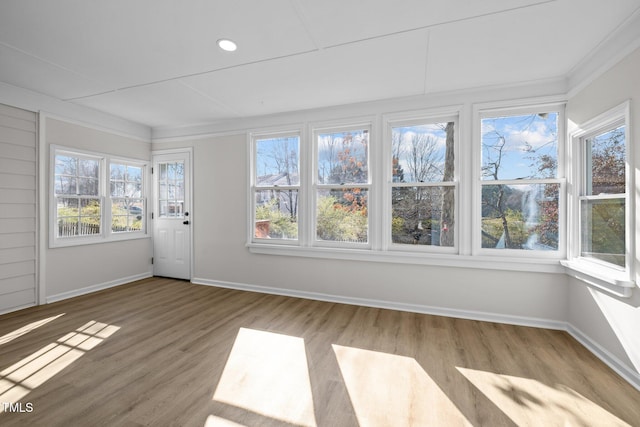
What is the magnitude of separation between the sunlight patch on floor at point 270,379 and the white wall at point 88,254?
2834 mm

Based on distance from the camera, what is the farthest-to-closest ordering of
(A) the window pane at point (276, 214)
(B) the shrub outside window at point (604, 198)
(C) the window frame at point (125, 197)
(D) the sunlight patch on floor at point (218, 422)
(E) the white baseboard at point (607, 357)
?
(C) the window frame at point (125, 197) → (A) the window pane at point (276, 214) → (B) the shrub outside window at point (604, 198) → (E) the white baseboard at point (607, 357) → (D) the sunlight patch on floor at point (218, 422)

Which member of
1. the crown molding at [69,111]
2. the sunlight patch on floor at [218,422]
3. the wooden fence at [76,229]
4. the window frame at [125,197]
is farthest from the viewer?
the window frame at [125,197]

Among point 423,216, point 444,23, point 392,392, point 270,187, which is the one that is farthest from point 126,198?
point 444,23

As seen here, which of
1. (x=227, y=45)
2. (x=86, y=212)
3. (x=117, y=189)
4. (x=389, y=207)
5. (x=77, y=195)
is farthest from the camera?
(x=117, y=189)

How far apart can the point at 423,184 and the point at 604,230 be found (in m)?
1.63

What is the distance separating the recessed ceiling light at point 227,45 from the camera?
229 cm

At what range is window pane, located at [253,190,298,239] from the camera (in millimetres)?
4039

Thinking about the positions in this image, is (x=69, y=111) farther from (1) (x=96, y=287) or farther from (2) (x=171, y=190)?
(1) (x=96, y=287)

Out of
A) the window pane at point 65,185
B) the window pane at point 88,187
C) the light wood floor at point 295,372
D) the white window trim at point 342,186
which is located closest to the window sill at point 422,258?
the white window trim at point 342,186

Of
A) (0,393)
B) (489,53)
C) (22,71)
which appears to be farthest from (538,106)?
(22,71)

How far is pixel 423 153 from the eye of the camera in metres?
3.43

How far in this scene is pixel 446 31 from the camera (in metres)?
2.14

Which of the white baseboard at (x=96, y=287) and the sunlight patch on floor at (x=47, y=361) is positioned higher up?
the white baseboard at (x=96, y=287)

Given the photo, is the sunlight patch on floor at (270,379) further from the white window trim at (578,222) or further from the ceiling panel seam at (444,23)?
the ceiling panel seam at (444,23)
